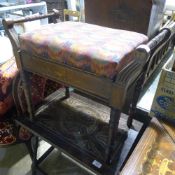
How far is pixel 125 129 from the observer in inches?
34.6

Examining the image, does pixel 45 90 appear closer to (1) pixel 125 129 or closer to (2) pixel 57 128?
(2) pixel 57 128

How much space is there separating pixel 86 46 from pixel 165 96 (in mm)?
344

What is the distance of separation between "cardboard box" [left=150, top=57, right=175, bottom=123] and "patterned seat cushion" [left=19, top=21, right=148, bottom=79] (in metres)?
0.14

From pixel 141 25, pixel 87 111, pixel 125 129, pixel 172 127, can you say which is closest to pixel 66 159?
pixel 87 111

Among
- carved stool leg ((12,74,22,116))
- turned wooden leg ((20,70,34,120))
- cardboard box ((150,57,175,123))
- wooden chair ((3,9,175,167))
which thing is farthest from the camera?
carved stool leg ((12,74,22,116))

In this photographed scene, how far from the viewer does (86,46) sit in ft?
1.87

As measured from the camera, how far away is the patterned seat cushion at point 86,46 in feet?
1.72

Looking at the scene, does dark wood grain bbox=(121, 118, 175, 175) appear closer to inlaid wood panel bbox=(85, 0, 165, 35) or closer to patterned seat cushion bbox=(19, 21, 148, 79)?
patterned seat cushion bbox=(19, 21, 148, 79)

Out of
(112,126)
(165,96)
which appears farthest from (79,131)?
(165,96)

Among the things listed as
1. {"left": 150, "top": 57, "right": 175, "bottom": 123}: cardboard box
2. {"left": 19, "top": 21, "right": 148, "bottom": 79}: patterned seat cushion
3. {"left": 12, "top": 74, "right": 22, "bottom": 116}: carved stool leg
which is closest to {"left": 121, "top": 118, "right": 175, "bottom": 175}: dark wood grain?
{"left": 150, "top": 57, "right": 175, "bottom": 123}: cardboard box

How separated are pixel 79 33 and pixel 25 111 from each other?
52 cm

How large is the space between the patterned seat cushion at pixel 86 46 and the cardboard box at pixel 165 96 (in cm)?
14

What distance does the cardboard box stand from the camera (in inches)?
25.6

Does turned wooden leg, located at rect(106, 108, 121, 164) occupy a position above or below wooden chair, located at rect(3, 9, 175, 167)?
below
